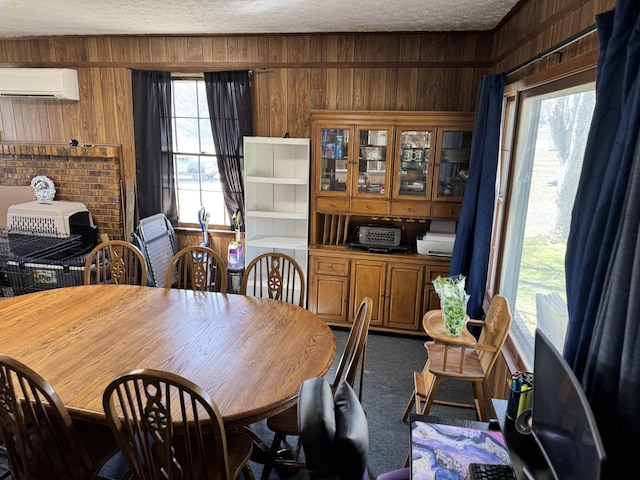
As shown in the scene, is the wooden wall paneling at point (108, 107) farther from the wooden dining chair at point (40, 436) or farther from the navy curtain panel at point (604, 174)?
the navy curtain panel at point (604, 174)

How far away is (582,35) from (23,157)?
4918mm

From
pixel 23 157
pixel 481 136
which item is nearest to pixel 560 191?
pixel 481 136

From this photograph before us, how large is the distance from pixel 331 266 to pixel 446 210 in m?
1.08

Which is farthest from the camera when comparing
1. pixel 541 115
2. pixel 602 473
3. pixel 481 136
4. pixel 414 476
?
pixel 481 136

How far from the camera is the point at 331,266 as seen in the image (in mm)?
3795

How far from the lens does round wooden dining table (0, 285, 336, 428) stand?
5.58 feet

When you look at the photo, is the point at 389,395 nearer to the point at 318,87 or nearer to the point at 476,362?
the point at 476,362

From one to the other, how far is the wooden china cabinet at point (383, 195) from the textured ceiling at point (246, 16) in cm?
68

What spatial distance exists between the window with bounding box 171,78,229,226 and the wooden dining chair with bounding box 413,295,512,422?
2.71m

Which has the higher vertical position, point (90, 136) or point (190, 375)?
point (90, 136)

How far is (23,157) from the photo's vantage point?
445 centimetres

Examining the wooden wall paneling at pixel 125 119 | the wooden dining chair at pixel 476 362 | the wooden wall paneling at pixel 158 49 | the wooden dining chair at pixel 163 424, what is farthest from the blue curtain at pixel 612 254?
the wooden wall paneling at pixel 125 119

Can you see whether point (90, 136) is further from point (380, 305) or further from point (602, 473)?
point (602, 473)

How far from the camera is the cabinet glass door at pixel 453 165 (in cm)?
351
